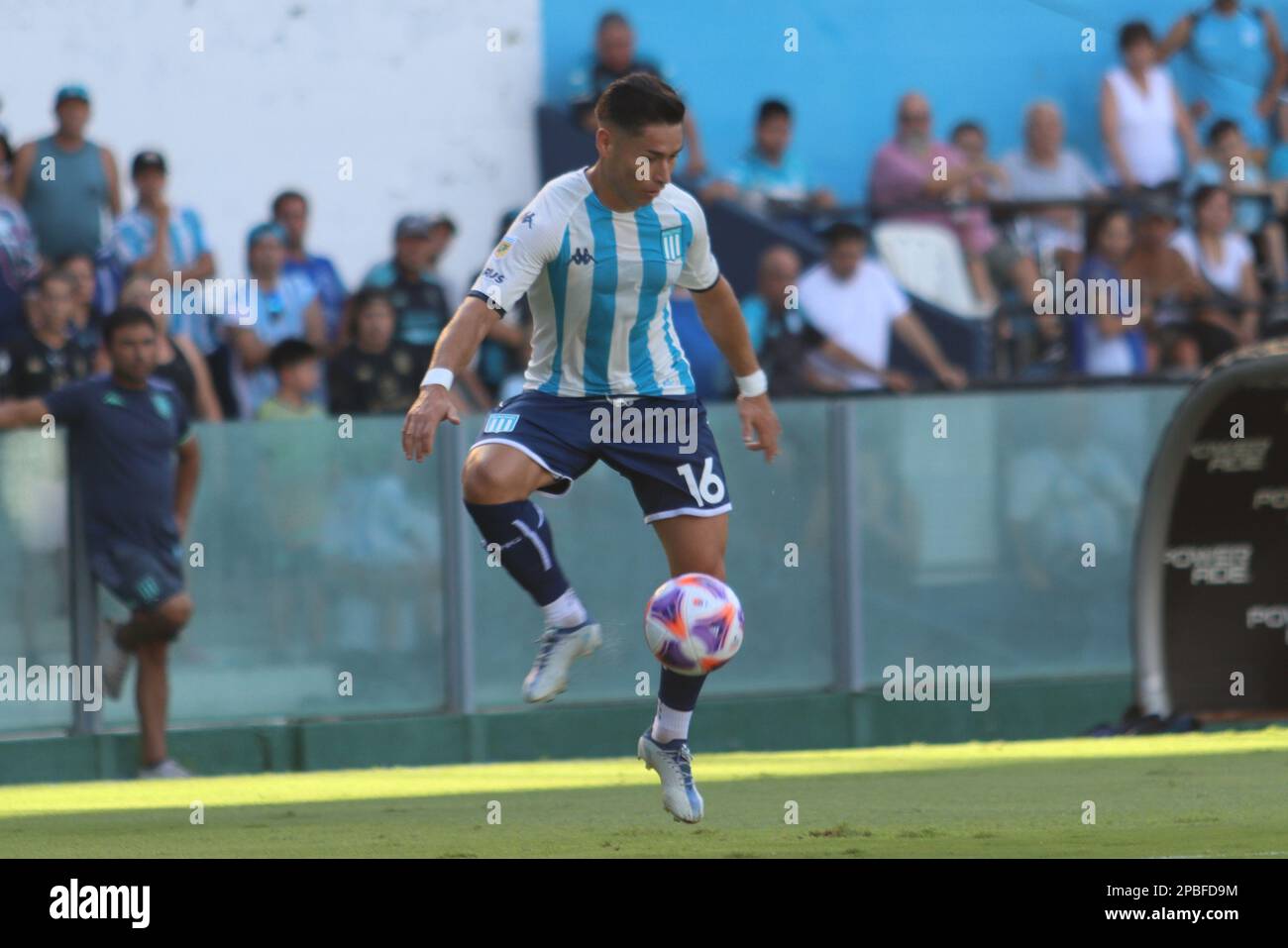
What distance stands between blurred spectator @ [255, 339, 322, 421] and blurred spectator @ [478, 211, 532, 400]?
1.14 m

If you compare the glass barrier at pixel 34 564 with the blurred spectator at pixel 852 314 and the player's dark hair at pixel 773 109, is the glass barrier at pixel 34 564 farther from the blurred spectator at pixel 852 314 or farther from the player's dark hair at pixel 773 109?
the player's dark hair at pixel 773 109

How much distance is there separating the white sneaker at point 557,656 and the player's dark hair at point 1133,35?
1087 centimetres

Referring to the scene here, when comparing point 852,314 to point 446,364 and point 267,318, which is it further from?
point 446,364

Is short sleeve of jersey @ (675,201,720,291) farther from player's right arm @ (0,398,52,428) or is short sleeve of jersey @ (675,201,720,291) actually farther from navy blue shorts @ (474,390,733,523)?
player's right arm @ (0,398,52,428)

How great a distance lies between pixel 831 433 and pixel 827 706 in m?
1.55

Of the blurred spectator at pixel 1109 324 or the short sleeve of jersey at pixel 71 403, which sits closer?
the short sleeve of jersey at pixel 71 403

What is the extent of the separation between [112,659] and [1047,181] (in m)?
7.90

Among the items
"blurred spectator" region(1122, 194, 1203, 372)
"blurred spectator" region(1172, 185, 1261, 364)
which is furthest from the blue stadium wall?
"blurred spectator" region(1122, 194, 1203, 372)

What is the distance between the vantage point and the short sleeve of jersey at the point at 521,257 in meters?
9.38

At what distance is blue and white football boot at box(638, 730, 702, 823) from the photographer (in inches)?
380

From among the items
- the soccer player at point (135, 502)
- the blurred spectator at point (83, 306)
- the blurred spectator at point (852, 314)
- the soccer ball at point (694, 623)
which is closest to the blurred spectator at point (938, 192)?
the blurred spectator at point (852, 314)
